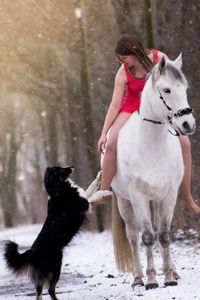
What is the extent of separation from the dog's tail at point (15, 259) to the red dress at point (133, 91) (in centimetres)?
245

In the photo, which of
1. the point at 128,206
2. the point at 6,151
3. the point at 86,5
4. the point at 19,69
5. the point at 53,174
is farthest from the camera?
the point at 6,151

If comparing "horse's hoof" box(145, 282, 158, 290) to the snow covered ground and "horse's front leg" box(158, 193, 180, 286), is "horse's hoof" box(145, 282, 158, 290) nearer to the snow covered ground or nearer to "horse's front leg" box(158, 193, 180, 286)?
the snow covered ground

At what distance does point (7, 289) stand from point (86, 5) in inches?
559

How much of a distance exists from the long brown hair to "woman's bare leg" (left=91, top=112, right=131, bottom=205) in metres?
0.83

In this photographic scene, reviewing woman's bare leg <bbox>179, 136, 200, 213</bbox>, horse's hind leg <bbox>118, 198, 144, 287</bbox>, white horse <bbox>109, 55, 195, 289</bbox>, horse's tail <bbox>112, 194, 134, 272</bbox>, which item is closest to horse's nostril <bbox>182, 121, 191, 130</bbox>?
white horse <bbox>109, 55, 195, 289</bbox>

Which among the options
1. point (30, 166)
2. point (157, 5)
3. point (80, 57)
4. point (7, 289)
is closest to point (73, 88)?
point (80, 57)

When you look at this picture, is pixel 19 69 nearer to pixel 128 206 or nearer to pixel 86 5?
pixel 86 5

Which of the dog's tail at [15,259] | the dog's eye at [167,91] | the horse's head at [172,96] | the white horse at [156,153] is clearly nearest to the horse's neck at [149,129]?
the white horse at [156,153]

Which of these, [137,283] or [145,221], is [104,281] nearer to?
[137,283]

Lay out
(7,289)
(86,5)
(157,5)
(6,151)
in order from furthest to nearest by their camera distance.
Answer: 1. (6,151)
2. (86,5)
3. (157,5)
4. (7,289)

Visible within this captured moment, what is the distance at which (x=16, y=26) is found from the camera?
1025 inches

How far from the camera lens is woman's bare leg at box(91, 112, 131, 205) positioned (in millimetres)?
9781

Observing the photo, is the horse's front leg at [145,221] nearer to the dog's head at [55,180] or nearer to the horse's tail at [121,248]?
the dog's head at [55,180]

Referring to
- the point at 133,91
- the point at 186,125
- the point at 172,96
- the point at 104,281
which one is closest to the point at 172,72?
the point at 172,96
